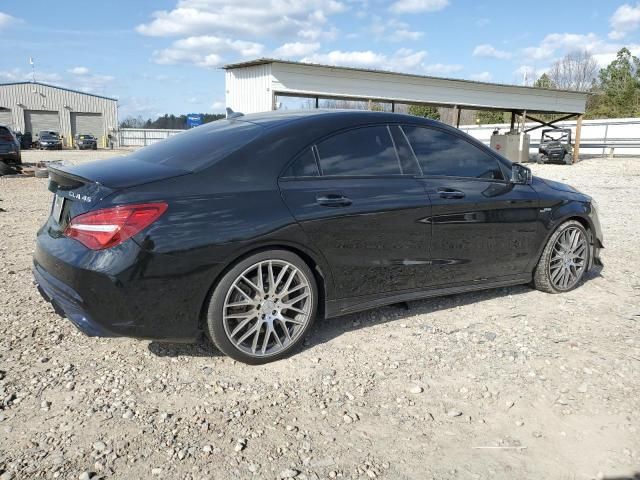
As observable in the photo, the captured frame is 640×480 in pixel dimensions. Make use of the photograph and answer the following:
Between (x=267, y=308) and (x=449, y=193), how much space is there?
1745mm

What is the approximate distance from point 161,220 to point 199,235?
0.22m

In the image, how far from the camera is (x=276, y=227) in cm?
313

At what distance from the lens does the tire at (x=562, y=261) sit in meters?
Answer: 4.71

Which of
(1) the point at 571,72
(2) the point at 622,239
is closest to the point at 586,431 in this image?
(2) the point at 622,239

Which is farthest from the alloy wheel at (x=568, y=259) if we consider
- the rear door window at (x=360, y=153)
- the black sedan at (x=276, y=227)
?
the rear door window at (x=360, y=153)

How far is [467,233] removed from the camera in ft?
13.4

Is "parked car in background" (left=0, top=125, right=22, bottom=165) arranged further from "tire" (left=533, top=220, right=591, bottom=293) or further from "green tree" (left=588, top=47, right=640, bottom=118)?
"green tree" (left=588, top=47, right=640, bottom=118)

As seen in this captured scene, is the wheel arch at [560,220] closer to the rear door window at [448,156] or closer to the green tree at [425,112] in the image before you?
the rear door window at [448,156]

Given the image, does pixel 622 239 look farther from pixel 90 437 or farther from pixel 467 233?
pixel 90 437

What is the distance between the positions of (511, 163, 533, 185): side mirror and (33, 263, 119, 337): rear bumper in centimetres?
346

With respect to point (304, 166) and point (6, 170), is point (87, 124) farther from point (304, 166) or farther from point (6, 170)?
point (304, 166)

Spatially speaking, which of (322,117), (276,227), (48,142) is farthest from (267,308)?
(48,142)

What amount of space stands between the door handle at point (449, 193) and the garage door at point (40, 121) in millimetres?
58110

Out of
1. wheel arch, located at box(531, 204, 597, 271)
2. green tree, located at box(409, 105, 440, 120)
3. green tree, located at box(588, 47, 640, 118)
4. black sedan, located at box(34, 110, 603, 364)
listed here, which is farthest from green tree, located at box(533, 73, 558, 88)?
black sedan, located at box(34, 110, 603, 364)
